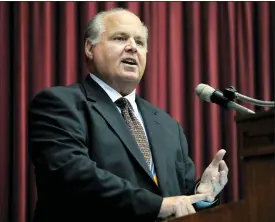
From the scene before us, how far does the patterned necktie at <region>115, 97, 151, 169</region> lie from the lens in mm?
1829

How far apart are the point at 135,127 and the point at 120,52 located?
29cm

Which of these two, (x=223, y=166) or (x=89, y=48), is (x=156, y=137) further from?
(x=89, y=48)

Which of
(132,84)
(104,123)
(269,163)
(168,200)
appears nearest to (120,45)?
(132,84)

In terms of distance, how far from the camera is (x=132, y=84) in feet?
6.53

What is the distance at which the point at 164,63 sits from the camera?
9.14 feet

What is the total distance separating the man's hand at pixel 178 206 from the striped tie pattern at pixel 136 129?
30cm

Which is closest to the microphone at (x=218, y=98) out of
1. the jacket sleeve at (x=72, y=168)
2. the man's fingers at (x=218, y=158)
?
the man's fingers at (x=218, y=158)

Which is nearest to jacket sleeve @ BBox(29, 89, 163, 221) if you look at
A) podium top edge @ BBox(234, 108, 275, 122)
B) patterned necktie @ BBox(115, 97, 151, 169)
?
patterned necktie @ BBox(115, 97, 151, 169)

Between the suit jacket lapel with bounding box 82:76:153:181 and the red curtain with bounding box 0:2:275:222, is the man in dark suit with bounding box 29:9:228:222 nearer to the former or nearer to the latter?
the suit jacket lapel with bounding box 82:76:153:181

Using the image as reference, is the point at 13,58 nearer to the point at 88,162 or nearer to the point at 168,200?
the point at 88,162

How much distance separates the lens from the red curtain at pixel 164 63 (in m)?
2.58

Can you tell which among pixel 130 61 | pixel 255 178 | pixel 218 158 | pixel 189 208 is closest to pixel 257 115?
pixel 255 178

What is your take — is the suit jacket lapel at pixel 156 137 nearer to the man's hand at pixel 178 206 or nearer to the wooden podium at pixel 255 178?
the man's hand at pixel 178 206

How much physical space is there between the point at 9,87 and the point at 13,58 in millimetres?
142
